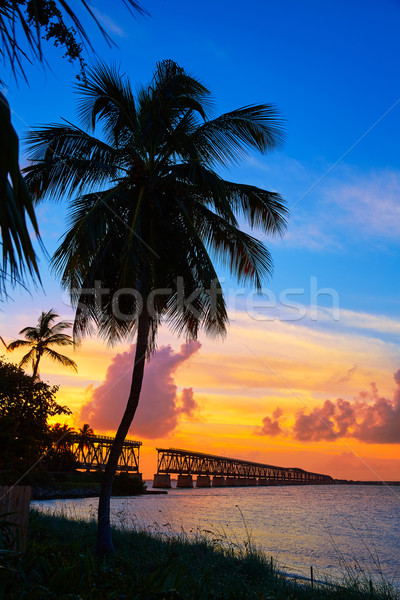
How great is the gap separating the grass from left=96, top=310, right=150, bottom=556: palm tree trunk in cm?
46

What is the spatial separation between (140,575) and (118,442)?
4453mm

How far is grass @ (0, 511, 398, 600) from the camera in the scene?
522cm

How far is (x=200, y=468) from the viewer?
140 meters

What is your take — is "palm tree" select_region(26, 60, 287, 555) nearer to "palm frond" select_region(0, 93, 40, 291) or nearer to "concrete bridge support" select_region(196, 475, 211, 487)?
"palm frond" select_region(0, 93, 40, 291)

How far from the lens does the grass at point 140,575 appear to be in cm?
522

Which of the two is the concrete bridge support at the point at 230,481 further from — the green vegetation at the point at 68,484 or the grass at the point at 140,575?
the grass at the point at 140,575

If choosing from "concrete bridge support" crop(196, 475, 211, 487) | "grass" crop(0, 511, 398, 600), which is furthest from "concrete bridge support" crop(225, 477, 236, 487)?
"grass" crop(0, 511, 398, 600)

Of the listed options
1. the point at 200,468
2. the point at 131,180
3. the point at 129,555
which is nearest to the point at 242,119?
the point at 131,180

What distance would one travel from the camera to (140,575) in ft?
23.7

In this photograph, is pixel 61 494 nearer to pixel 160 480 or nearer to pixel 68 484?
pixel 68 484

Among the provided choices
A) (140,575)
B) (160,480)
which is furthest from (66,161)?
(160,480)

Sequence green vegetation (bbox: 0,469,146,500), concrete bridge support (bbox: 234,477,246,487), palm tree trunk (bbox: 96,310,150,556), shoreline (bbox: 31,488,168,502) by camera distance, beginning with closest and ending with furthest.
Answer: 1. palm tree trunk (bbox: 96,310,150,556)
2. green vegetation (bbox: 0,469,146,500)
3. shoreline (bbox: 31,488,168,502)
4. concrete bridge support (bbox: 234,477,246,487)

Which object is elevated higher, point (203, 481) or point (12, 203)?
point (203, 481)

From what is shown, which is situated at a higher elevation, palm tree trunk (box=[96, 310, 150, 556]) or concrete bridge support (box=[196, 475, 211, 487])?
concrete bridge support (box=[196, 475, 211, 487])
